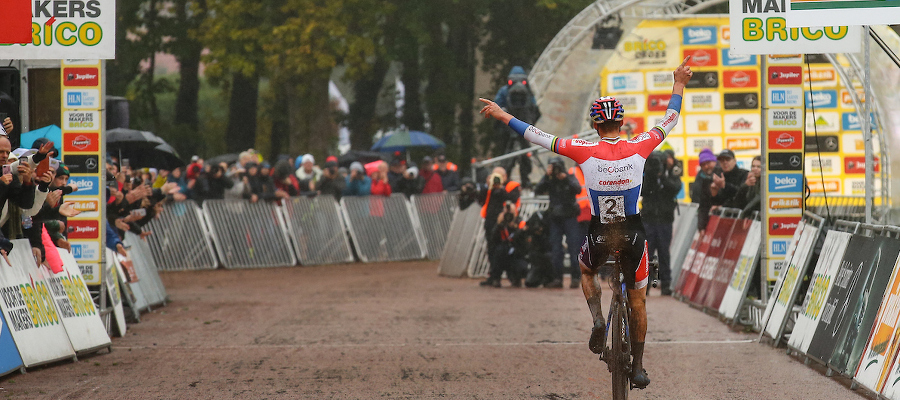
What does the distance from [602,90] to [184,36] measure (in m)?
18.4

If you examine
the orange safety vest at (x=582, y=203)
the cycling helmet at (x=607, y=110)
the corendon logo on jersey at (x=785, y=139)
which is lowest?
the orange safety vest at (x=582, y=203)

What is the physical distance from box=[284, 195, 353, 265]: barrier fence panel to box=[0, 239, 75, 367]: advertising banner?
14.6 m

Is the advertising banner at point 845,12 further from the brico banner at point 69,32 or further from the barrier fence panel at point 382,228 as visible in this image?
the barrier fence panel at point 382,228

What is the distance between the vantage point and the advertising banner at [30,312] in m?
10.6

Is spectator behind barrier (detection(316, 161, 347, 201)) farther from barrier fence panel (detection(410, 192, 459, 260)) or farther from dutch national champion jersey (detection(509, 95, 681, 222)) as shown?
dutch national champion jersey (detection(509, 95, 681, 222))

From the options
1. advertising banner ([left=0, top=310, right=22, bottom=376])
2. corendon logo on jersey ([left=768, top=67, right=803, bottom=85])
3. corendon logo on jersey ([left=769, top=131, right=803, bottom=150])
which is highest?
corendon logo on jersey ([left=768, top=67, right=803, bottom=85])

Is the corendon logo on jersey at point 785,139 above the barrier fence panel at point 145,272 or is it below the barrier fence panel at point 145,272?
above

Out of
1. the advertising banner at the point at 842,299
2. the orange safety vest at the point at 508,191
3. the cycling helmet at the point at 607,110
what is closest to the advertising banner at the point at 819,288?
the advertising banner at the point at 842,299

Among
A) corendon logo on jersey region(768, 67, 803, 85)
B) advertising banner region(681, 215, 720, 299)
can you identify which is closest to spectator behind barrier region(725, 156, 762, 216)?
advertising banner region(681, 215, 720, 299)

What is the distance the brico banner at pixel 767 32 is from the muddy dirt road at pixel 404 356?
3.01 metres

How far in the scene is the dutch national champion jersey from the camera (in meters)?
8.47

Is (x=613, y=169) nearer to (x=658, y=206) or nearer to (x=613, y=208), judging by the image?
(x=613, y=208)

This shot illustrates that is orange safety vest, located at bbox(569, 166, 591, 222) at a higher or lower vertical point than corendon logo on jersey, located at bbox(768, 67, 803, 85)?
lower

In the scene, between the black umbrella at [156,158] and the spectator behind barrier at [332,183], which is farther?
the spectator behind barrier at [332,183]
